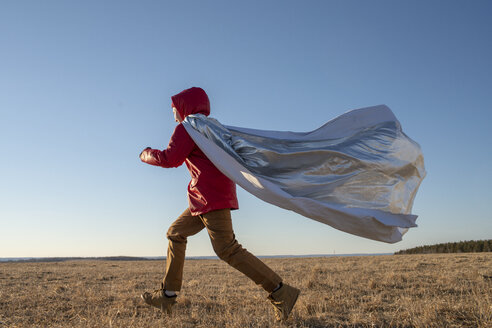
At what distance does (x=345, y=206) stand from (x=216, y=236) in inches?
49.3

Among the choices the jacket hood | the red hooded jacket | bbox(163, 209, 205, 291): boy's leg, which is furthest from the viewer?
the jacket hood

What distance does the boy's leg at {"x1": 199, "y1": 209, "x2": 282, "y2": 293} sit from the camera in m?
3.68

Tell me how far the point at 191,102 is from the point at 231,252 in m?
1.61

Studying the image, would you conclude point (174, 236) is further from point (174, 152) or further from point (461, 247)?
point (461, 247)

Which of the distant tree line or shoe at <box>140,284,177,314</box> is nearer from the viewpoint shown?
shoe at <box>140,284,177,314</box>

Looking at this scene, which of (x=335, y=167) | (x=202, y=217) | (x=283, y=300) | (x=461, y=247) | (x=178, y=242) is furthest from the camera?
(x=461, y=247)

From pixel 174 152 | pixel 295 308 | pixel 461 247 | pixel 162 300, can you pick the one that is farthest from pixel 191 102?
pixel 461 247

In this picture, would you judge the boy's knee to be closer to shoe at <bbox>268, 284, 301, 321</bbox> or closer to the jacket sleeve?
the jacket sleeve

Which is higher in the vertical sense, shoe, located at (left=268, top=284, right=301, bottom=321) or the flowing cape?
the flowing cape

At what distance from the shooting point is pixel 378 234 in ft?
11.9

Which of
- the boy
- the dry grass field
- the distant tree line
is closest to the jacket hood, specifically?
the boy

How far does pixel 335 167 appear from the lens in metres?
3.94

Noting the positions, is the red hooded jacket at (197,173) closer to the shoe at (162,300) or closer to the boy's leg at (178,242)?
the boy's leg at (178,242)

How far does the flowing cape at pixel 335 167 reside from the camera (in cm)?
361
